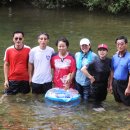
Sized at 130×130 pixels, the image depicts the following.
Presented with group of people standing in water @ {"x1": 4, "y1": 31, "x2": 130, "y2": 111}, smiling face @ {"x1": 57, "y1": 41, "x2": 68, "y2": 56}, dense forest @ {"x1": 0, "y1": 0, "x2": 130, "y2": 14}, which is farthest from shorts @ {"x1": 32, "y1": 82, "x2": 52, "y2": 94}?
dense forest @ {"x1": 0, "y1": 0, "x2": 130, "y2": 14}

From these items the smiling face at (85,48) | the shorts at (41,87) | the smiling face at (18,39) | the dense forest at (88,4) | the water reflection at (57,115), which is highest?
the dense forest at (88,4)

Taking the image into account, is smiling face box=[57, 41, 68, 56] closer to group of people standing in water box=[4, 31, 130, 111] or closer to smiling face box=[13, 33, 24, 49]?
group of people standing in water box=[4, 31, 130, 111]

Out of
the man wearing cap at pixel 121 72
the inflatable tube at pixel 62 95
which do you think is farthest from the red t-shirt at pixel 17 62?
the man wearing cap at pixel 121 72

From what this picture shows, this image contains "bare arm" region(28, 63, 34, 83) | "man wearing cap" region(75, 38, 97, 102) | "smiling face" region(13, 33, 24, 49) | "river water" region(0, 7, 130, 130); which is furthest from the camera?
"bare arm" region(28, 63, 34, 83)

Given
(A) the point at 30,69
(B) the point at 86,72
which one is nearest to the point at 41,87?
(A) the point at 30,69

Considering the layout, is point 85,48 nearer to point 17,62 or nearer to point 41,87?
point 41,87

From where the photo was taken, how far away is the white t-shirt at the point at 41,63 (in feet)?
27.7

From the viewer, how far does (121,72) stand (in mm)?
8094

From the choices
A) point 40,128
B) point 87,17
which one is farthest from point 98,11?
point 40,128

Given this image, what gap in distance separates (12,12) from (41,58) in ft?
64.3

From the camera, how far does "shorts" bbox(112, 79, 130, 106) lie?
27.0ft

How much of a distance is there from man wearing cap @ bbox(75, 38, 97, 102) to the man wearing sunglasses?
3.69 ft

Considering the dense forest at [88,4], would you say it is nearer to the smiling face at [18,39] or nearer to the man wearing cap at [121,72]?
the man wearing cap at [121,72]

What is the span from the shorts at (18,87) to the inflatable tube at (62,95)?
0.54 meters
